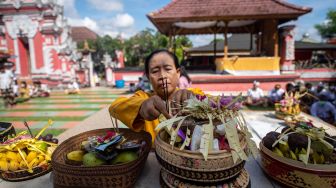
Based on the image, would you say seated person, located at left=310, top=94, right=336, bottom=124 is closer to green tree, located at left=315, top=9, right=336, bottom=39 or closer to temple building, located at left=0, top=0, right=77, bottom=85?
temple building, located at left=0, top=0, right=77, bottom=85

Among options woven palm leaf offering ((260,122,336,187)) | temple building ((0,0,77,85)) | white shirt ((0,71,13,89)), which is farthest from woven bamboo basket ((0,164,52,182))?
temple building ((0,0,77,85))

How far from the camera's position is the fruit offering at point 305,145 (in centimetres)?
93

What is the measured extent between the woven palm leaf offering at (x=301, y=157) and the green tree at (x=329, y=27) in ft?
127

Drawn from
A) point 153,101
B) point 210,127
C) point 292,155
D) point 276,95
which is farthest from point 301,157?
point 276,95

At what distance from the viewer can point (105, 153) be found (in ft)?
3.02

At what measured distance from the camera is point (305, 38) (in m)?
24.3

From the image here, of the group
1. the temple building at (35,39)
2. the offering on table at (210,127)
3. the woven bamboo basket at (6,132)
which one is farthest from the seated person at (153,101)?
the temple building at (35,39)

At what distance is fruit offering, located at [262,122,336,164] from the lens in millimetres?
927

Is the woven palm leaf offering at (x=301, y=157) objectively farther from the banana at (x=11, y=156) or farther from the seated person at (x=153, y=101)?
the banana at (x=11, y=156)

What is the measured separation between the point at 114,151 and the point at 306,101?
22.8 ft

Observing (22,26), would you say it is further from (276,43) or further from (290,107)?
(290,107)

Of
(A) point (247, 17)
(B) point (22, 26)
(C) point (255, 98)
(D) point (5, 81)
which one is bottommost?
(C) point (255, 98)

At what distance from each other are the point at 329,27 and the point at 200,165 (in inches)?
1632

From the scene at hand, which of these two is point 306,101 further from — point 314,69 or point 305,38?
point 305,38
